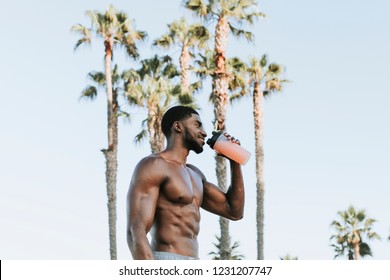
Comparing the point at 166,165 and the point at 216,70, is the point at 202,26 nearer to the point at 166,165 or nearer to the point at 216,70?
the point at 216,70

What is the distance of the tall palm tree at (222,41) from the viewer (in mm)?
23797

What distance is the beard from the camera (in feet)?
14.3

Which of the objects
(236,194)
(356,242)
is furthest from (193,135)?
(356,242)

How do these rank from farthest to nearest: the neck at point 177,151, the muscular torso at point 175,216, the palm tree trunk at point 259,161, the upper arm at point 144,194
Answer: the palm tree trunk at point 259,161 < the neck at point 177,151 < the muscular torso at point 175,216 < the upper arm at point 144,194

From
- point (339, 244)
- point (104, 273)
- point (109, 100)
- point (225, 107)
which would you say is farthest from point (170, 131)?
point (339, 244)

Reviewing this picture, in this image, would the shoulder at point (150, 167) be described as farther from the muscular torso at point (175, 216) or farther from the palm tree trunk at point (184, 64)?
the palm tree trunk at point (184, 64)

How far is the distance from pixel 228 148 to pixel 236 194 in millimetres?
301

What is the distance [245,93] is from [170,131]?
25957mm

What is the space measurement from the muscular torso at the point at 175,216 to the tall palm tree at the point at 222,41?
1838cm

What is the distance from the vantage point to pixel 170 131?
4.41m

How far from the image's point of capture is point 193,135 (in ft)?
14.3

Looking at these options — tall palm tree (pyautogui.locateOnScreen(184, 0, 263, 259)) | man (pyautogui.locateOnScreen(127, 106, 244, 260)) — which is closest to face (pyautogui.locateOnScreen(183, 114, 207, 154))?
man (pyautogui.locateOnScreen(127, 106, 244, 260))

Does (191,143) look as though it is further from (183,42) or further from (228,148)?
(183,42)

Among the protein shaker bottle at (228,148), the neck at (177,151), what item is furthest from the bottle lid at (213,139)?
the neck at (177,151)
